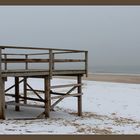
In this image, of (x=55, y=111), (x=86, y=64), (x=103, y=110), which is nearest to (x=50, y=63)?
(x=86, y=64)

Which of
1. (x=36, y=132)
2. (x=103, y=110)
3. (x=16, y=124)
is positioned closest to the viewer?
(x=36, y=132)

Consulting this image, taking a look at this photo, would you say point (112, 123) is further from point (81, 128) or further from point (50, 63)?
point (50, 63)

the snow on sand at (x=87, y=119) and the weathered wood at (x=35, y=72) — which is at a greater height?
the weathered wood at (x=35, y=72)

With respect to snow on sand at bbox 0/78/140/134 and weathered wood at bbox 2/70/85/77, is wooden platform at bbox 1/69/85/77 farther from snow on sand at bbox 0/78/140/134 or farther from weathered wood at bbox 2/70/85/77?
snow on sand at bbox 0/78/140/134

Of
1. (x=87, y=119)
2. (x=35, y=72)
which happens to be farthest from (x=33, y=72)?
(x=87, y=119)

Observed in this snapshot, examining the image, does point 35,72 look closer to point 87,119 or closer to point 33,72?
point 33,72

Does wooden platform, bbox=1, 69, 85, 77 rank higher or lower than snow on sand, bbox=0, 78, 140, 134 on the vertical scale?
higher

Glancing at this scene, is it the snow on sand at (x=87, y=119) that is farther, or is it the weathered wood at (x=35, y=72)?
the weathered wood at (x=35, y=72)

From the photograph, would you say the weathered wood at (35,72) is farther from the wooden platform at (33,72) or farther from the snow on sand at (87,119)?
the snow on sand at (87,119)

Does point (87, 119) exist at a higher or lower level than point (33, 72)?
lower

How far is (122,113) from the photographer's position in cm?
1675

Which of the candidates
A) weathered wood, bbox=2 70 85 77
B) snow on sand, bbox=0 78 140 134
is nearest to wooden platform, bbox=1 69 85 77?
weathered wood, bbox=2 70 85 77

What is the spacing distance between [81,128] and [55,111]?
15.4ft

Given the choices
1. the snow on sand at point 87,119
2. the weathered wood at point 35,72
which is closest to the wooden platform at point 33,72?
the weathered wood at point 35,72
